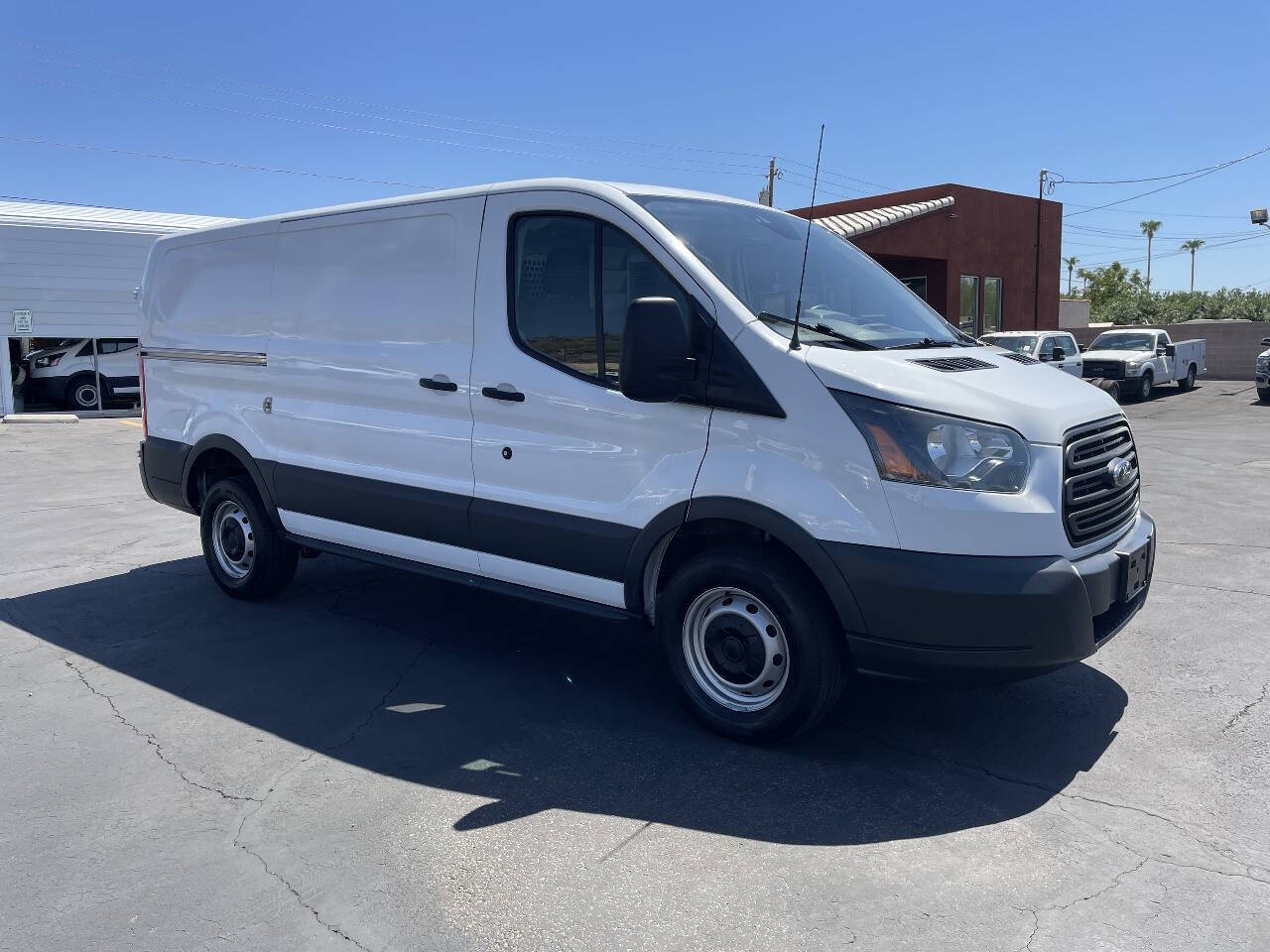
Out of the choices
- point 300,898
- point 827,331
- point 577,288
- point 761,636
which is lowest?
point 300,898

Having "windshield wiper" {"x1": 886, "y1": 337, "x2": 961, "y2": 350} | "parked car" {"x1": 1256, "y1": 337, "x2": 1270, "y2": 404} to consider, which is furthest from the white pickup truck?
"windshield wiper" {"x1": 886, "y1": 337, "x2": 961, "y2": 350}

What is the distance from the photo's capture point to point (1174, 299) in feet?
196

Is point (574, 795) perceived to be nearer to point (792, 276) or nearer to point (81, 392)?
point (792, 276)

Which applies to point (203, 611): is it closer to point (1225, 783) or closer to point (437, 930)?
point (437, 930)

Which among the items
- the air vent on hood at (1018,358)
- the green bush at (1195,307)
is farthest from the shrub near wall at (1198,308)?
the air vent on hood at (1018,358)

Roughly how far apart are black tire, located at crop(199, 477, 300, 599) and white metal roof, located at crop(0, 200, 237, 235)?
57.1 ft

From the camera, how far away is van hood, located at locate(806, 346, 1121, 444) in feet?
12.3

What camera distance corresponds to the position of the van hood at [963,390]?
3738 mm

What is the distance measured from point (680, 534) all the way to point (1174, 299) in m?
64.3

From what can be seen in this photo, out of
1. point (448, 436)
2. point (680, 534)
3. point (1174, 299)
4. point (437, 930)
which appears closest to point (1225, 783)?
point (680, 534)

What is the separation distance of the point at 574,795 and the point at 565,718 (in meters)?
0.76

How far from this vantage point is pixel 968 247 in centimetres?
2906

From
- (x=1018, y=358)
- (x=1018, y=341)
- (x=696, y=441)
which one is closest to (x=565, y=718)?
(x=696, y=441)

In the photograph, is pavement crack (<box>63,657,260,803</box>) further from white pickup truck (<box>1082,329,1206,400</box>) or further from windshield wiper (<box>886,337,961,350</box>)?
white pickup truck (<box>1082,329,1206,400</box>)
